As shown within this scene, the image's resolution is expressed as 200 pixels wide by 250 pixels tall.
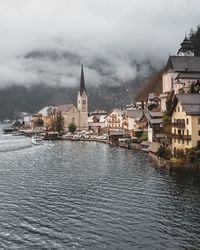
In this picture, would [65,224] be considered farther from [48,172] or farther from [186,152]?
[186,152]

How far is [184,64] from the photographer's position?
409 ft

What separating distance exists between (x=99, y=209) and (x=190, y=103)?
33484 mm

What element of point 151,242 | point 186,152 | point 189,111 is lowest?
point 151,242

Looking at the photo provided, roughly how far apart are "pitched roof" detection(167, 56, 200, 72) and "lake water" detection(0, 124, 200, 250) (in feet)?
228

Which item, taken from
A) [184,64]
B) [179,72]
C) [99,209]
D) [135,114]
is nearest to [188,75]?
[179,72]

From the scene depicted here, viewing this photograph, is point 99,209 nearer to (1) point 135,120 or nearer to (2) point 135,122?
(2) point 135,122

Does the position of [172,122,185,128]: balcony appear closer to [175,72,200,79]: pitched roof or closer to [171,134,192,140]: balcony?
[171,134,192,140]: balcony

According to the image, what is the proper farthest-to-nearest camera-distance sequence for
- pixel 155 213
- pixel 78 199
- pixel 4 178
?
1. pixel 4 178
2. pixel 78 199
3. pixel 155 213

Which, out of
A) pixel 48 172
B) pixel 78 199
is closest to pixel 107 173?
pixel 48 172

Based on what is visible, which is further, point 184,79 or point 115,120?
point 115,120

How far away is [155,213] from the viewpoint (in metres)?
35.9

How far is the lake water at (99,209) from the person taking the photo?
A: 29.2 metres

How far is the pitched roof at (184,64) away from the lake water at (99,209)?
228 feet

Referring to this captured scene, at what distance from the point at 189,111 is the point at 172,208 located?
28373 mm
